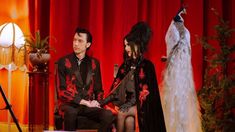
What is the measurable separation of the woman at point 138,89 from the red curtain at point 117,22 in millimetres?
924

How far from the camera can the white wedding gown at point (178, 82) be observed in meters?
4.23

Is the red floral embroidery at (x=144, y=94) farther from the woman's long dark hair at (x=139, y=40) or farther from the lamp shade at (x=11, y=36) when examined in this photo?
the lamp shade at (x=11, y=36)

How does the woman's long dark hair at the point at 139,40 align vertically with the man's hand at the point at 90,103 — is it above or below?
above

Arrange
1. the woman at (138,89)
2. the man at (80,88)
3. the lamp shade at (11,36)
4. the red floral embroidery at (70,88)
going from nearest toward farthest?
1. the woman at (138,89)
2. the man at (80,88)
3. the red floral embroidery at (70,88)
4. the lamp shade at (11,36)

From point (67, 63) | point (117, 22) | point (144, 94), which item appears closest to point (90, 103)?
point (67, 63)

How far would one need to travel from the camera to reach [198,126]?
4.42 meters

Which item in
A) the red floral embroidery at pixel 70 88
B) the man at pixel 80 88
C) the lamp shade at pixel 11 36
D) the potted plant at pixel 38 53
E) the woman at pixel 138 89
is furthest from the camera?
the lamp shade at pixel 11 36

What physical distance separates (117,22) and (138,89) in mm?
1348

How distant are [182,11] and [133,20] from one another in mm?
975

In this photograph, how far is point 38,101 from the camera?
540 centimetres

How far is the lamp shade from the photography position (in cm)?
503

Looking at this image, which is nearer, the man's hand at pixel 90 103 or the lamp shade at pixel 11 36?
the man's hand at pixel 90 103

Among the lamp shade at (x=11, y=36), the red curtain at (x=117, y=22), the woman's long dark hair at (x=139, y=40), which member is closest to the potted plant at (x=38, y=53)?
the lamp shade at (x=11, y=36)

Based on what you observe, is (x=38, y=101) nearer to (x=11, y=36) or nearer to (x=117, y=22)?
(x=11, y=36)
